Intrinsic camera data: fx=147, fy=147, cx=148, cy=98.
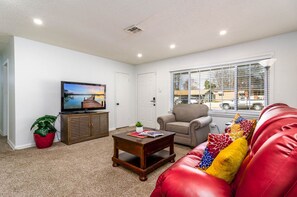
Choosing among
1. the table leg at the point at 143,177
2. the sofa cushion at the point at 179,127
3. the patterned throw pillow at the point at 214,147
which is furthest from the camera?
the sofa cushion at the point at 179,127

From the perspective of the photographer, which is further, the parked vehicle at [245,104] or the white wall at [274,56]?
the parked vehicle at [245,104]

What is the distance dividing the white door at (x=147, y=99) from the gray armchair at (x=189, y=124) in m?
1.29

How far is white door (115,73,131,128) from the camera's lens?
17.0 ft

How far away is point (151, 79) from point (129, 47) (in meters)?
1.70

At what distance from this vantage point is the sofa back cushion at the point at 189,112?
146 inches

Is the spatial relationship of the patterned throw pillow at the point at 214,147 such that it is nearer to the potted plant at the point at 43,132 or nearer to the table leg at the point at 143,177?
the table leg at the point at 143,177

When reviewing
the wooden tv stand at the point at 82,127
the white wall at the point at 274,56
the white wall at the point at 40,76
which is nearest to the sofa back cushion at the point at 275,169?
the white wall at the point at 274,56

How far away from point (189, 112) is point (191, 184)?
121 inches

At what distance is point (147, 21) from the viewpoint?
250cm

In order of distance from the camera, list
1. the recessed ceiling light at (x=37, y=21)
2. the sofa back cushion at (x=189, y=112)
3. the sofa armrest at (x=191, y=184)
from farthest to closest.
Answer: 1. the sofa back cushion at (x=189, y=112)
2. the recessed ceiling light at (x=37, y=21)
3. the sofa armrest at (x=191, y=184)

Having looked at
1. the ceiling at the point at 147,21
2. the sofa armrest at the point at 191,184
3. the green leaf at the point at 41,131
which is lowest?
the green leaf at the point at 41,131

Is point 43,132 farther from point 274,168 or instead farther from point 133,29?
point 274,168

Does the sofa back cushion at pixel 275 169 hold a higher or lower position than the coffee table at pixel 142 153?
higher

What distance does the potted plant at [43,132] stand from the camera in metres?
3.16
